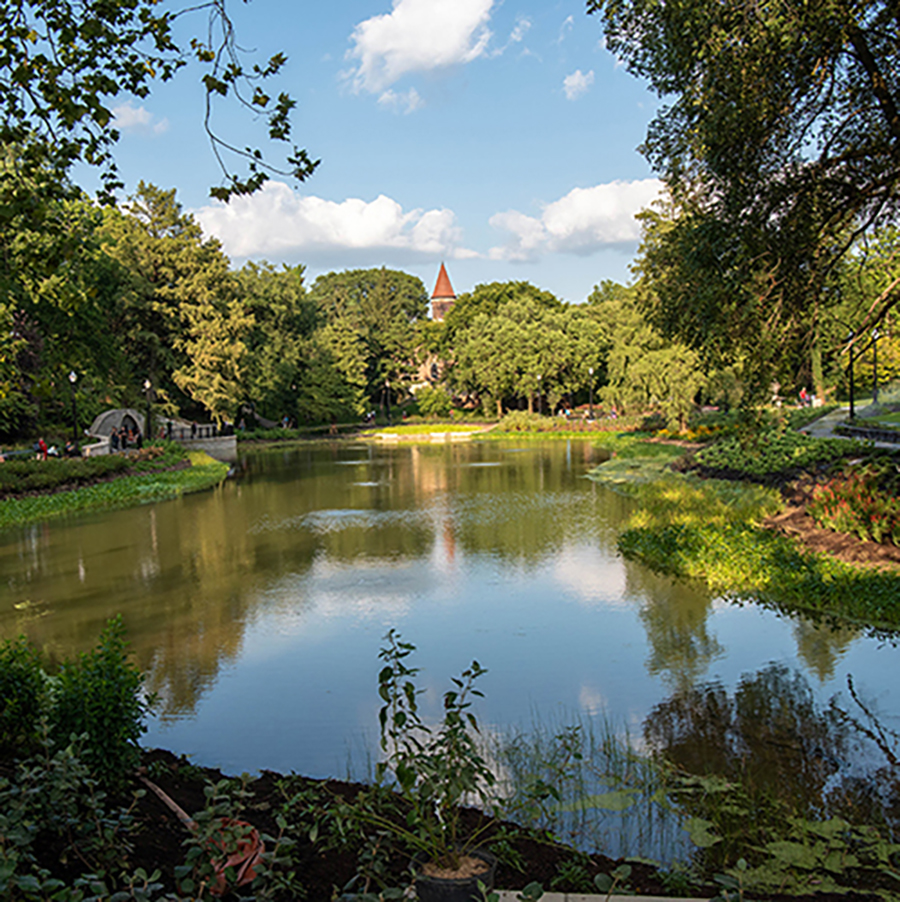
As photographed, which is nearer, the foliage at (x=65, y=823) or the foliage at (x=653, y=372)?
the foliage at (x=65, y=823)

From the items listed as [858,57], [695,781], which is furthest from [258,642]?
[858,57]

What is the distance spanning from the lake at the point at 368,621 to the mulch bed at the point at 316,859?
1.38 metres

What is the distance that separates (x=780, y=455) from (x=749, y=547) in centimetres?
962

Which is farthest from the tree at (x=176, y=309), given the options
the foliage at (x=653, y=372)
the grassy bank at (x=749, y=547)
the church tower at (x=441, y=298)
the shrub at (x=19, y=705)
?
the church tower at (x=441, y=298)

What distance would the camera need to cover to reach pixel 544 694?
789 centimetres

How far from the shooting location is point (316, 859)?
4.30 meters

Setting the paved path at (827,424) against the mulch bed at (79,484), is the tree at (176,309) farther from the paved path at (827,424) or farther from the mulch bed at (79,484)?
the paved path at (827,424)

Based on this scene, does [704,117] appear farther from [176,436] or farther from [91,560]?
[176,436]

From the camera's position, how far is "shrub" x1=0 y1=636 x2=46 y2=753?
17.2ft

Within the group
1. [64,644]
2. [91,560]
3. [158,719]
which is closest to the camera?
[158,719]

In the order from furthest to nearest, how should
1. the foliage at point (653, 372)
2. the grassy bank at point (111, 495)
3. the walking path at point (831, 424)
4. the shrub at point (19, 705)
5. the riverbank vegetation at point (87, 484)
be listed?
the foliage at point (653, 372) < the walking path at point (831, 424) < the riverbank vegetation at point (87, 484) < the grassy bank at point (111, 495) < the shrub at point (19, 705)

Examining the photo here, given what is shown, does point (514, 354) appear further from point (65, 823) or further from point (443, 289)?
point (65, 823)

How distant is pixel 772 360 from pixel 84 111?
36.5 feet

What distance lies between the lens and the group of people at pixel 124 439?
1390 inches
